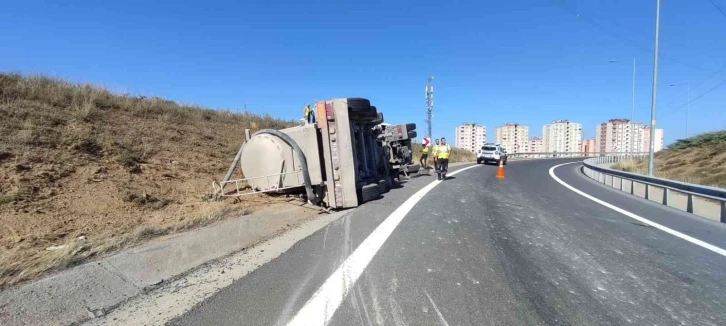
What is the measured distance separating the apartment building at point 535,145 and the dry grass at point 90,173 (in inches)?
3608

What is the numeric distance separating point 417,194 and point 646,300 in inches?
304

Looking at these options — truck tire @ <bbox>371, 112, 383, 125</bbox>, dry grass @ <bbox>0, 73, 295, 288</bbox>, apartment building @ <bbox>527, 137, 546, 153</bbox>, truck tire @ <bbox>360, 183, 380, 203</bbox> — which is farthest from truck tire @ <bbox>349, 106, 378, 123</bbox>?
apartment building @ <bbox>527, 137, 546, 153</bbox>

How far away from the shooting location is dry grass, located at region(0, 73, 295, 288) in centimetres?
585

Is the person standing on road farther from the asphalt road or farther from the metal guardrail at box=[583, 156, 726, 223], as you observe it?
the metal guardrail at box=[583, 156, 726, 223]

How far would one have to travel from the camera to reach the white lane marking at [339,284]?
3.32 m

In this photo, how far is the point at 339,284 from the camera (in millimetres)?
4055

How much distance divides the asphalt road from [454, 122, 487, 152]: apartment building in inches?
3222

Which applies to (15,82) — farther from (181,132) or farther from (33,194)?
(33,194)

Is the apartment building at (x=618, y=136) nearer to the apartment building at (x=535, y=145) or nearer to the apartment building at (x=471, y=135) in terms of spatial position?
the apartment building at (x=535, y=145)

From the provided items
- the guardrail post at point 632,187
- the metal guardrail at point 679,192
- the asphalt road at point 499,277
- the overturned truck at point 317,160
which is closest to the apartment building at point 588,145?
the metal guardrail at point 679,192

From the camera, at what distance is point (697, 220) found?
7.93 m

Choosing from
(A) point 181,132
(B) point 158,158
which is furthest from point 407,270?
(A) point 181,132

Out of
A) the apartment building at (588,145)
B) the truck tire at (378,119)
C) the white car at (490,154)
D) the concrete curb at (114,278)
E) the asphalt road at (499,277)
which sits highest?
the truck tire at (378,119)

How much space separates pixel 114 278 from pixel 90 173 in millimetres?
5194
